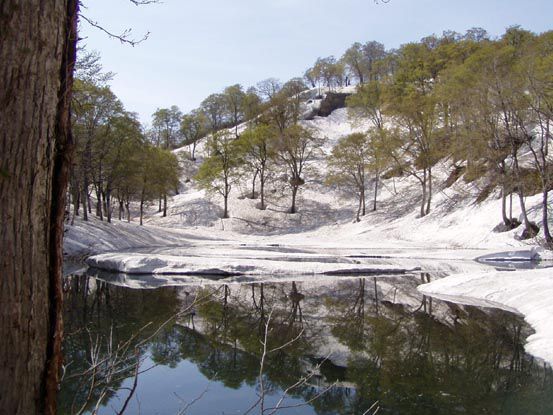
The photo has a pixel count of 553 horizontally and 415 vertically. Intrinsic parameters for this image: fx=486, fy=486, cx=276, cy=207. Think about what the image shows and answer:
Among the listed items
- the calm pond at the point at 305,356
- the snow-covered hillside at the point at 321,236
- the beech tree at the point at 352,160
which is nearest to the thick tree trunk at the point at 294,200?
the snow-covered hillside at the point at 321,236

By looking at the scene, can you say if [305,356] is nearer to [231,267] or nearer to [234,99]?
[231,267]

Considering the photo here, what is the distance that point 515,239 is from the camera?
92.0 feet

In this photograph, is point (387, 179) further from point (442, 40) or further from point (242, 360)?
point (242, 360)

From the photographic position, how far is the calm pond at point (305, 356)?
23.1ft

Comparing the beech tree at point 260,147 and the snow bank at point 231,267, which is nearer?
the snow bank at point 231,267

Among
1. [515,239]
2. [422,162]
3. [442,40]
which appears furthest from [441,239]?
[442,40]

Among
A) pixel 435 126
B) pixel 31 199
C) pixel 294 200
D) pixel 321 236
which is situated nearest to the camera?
pixel 31 199

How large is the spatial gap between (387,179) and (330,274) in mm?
34440

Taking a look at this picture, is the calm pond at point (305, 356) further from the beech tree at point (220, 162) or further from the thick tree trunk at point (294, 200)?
the thick tree trunk at point (294, 200)

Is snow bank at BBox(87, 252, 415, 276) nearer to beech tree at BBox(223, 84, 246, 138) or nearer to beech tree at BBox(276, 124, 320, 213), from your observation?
beech tree at BBox(276, 124, 320, 213)

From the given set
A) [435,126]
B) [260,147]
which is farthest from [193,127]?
[435,126]

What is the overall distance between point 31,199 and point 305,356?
25.7 ft

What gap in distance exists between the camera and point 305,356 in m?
9.18

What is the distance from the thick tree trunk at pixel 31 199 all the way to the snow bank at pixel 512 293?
9862 mm
